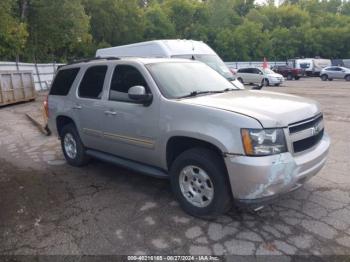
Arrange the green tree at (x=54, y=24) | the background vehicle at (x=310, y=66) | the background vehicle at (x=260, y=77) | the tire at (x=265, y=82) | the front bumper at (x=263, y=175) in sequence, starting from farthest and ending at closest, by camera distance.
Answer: the background vehicle at (x=310, y=66) → the green tree at (x=54, y=24) → the tire at (x=265, y=82) → the background vehicle at (x=260, y=77) → the front bumper at (x=263, y=175)

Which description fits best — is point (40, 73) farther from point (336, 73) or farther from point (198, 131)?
point (336, 73)

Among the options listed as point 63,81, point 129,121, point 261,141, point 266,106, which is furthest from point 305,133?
point 63,81

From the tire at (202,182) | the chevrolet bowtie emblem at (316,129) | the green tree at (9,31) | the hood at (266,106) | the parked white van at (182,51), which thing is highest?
the green tree at (9,31)

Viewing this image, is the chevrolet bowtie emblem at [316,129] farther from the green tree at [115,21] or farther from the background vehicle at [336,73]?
the green tree at [115,21]

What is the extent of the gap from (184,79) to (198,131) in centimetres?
111

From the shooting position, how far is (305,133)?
3.79m

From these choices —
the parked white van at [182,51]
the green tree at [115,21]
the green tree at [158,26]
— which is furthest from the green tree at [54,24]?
the parked white van at [182,51]

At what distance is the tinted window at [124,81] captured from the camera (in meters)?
4.61

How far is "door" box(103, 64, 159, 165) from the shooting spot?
4352 millimetres

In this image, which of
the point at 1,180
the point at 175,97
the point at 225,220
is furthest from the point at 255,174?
the point at 1,180

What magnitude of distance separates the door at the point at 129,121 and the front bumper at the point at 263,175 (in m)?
1.18

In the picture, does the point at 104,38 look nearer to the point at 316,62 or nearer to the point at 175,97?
the point at 316,62

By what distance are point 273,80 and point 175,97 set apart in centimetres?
2221

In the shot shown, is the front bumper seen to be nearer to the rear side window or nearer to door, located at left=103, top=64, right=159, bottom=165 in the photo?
door, located at left=103, top=64, right=159, bottom=165
